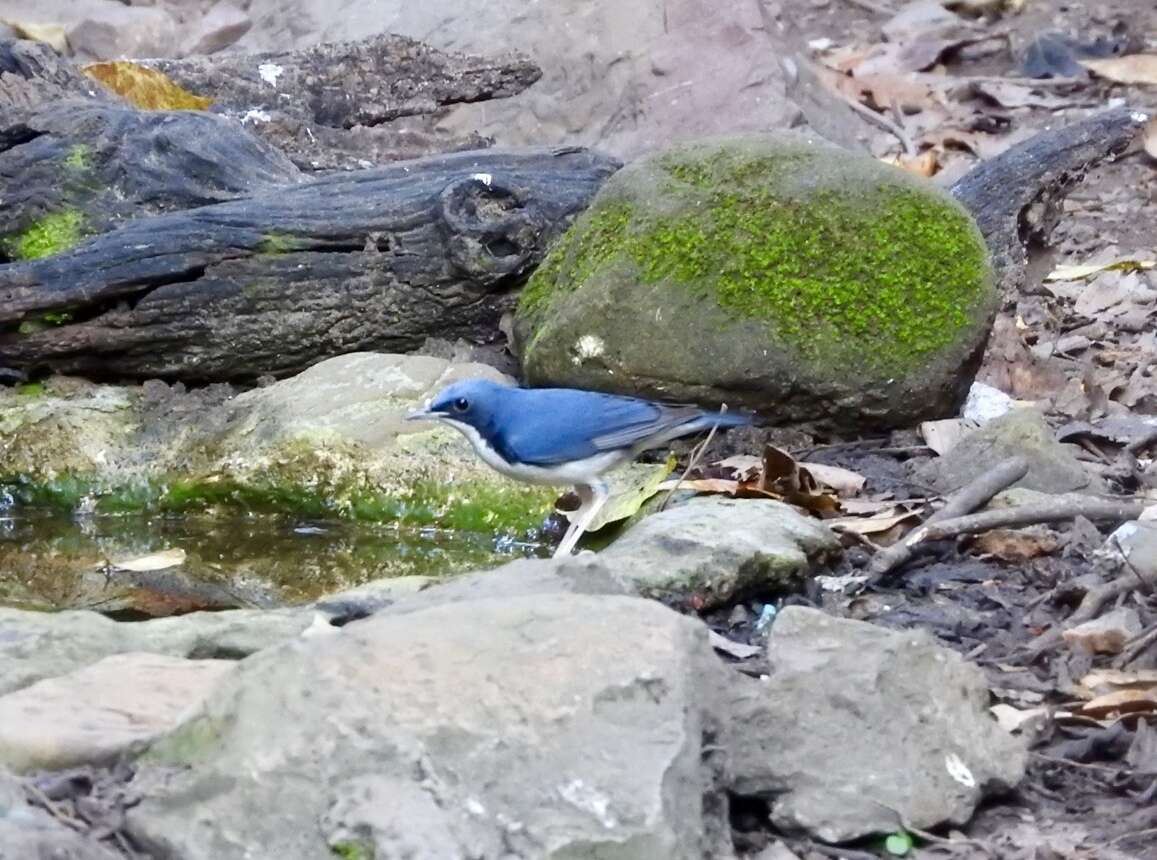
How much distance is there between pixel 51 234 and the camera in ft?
24.6

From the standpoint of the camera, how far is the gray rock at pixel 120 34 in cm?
1210

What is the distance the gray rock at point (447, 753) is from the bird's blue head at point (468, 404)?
249 cm

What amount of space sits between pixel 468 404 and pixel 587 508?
0.54 meters

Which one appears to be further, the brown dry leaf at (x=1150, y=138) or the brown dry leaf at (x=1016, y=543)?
the brown dry leaf at (x=1150, y=138)

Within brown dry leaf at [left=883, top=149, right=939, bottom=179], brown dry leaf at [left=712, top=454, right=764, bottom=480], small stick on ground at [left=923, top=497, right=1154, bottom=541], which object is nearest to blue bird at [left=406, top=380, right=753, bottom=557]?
brown dry leaf at [left=712, top=454, right=764, bottom=480]

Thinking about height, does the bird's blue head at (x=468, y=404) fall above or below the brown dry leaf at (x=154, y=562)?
above

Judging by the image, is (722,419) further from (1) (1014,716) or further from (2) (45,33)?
(2) (45,33)

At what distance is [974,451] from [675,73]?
588 centimetres

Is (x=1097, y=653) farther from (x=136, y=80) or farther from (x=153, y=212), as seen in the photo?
(x=136, y=80)

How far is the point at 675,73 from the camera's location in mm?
11195

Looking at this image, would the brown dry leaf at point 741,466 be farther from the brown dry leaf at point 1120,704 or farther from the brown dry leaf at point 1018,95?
the brown dry leaf at point 1018,95

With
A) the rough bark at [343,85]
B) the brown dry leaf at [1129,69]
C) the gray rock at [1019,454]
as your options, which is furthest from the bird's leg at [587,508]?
the brown dry leaf at [1129,69]

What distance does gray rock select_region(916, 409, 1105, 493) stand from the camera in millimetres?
5664

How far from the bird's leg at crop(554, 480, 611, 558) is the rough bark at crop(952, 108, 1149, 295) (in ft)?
8.39
